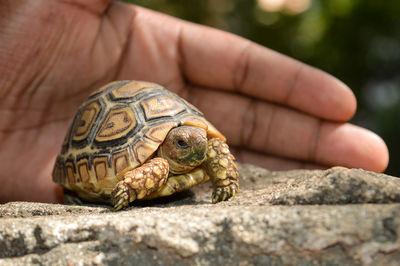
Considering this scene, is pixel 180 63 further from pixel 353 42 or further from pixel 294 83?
pixel 353 42

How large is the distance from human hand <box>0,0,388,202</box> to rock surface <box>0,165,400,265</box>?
7.02ft

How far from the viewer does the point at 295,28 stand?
7.07 m

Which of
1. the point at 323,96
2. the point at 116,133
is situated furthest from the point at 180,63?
the point at 116,133

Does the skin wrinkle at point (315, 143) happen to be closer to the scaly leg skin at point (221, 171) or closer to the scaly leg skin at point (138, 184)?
the scaly leg skin at point (221, 171)

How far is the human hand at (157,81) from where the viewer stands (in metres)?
3.84

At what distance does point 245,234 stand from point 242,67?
105 inches

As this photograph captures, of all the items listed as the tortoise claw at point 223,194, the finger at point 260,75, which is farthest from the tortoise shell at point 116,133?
the finger at point 260,75

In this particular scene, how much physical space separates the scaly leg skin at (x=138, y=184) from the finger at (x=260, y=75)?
6.31 feet

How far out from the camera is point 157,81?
4.29 meters

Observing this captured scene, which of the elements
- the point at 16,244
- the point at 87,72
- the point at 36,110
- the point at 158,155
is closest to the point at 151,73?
the point at 87,72

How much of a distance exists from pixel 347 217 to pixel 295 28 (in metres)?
5.87

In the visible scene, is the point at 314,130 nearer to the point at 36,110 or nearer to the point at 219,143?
the point at 219,143

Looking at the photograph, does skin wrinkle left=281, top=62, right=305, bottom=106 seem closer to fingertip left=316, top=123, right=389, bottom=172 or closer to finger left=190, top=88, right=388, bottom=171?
finger left=190, top=88, right=388, bottom=171

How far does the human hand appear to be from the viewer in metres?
3.84
